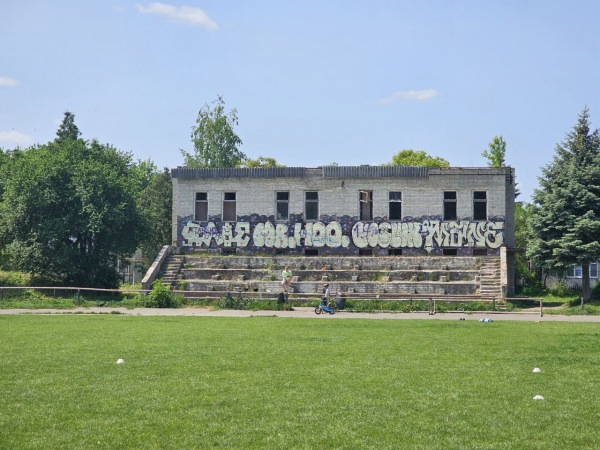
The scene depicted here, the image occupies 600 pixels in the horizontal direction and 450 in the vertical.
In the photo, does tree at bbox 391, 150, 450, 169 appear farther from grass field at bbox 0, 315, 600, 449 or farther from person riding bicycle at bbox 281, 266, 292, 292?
grass field at bbox 0, 315, 600, 449

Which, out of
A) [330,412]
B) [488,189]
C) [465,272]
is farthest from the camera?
[488,189]

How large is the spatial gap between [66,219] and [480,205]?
82.4ft

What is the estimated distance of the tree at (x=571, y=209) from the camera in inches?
1550

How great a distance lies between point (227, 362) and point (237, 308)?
2211 centimetres

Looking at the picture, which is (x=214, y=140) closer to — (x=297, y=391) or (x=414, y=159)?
(x=414, y=159)

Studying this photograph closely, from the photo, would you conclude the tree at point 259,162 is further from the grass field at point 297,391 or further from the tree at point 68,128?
the grass field at point 297,391

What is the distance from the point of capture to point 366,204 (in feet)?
160

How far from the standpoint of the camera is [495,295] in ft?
133

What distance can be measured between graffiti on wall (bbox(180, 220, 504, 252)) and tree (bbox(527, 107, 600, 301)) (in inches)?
218

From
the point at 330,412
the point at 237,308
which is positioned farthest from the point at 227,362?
the point at 237,308

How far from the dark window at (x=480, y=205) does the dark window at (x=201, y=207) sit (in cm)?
1705

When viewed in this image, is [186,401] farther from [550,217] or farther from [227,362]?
[550,217]

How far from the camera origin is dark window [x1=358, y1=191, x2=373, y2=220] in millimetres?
48469

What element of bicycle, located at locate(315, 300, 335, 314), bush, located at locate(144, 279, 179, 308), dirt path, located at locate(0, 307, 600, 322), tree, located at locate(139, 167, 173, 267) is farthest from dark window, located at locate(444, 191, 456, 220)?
tree, located at locate(139, 167, 173, 267)
